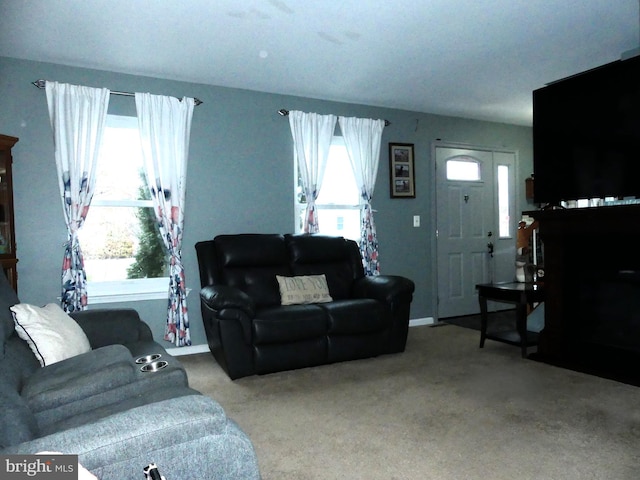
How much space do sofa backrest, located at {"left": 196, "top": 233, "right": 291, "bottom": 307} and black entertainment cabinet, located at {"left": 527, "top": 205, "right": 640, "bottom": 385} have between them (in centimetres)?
225

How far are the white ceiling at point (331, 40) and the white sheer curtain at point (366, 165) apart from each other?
458 mm

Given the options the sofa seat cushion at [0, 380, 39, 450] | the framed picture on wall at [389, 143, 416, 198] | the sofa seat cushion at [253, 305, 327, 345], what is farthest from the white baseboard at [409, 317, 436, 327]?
the sofa seat cushion at [0, 380, 39, 450]

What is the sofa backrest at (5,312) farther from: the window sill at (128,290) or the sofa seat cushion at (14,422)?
the window sill at (128,290)

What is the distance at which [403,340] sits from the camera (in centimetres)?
391

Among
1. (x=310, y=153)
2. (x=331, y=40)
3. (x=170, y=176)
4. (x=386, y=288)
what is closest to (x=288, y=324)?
(x=386, y=288)

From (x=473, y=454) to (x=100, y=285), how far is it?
127 inches

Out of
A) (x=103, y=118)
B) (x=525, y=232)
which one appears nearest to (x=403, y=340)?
(x=525, y=232)

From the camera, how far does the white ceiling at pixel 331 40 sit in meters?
2.79

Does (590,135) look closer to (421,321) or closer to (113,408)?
(421,321)

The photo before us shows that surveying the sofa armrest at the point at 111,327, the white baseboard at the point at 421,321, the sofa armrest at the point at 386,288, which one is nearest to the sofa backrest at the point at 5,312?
the sofa armrest at the point at 111,327

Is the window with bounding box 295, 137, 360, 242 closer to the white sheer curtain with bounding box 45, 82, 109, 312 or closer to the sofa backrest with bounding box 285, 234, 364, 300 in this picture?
the sofa backrest with bounding box 285, 234, 364, 300

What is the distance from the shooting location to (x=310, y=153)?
455 centimetres

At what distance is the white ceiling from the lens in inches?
110

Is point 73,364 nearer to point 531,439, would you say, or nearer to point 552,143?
point 531,439
